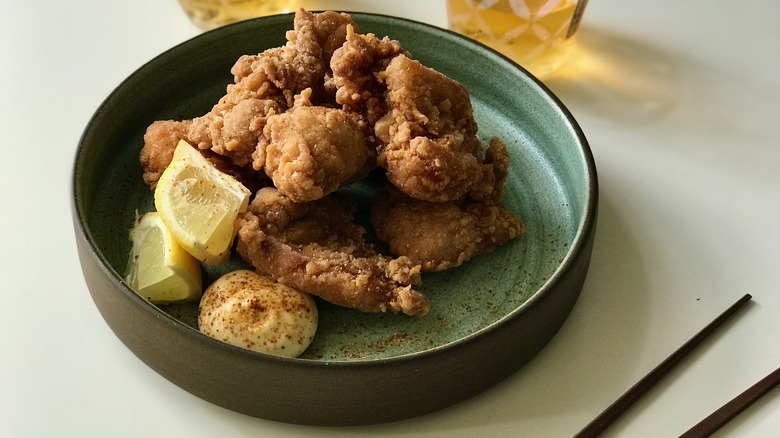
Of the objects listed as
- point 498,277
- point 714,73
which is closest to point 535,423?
point 498,277

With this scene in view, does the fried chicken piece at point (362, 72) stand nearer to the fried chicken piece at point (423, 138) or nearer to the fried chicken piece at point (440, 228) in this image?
the fried chicken piece at point (423, 138)

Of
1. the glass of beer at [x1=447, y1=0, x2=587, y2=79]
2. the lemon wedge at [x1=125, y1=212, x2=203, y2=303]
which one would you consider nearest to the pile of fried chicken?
the lemon wedge at [x1=125, y1=212, x2=203, y2=303]

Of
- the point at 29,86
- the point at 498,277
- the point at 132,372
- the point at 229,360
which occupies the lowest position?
the point at 498,277

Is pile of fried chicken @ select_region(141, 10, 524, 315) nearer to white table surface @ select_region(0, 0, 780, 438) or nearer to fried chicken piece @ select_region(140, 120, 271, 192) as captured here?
fried chicken piece @ select_region(140, 120, 271, 192)

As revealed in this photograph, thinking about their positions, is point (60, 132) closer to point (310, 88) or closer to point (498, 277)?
point (310, 88)

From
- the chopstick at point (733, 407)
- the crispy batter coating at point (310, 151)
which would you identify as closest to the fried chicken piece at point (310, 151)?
the crispy batter coating at point (310, 151)

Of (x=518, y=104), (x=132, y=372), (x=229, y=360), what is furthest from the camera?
(x=518, y=104)

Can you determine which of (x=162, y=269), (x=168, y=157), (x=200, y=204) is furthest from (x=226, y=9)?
(x=162, y=269)
